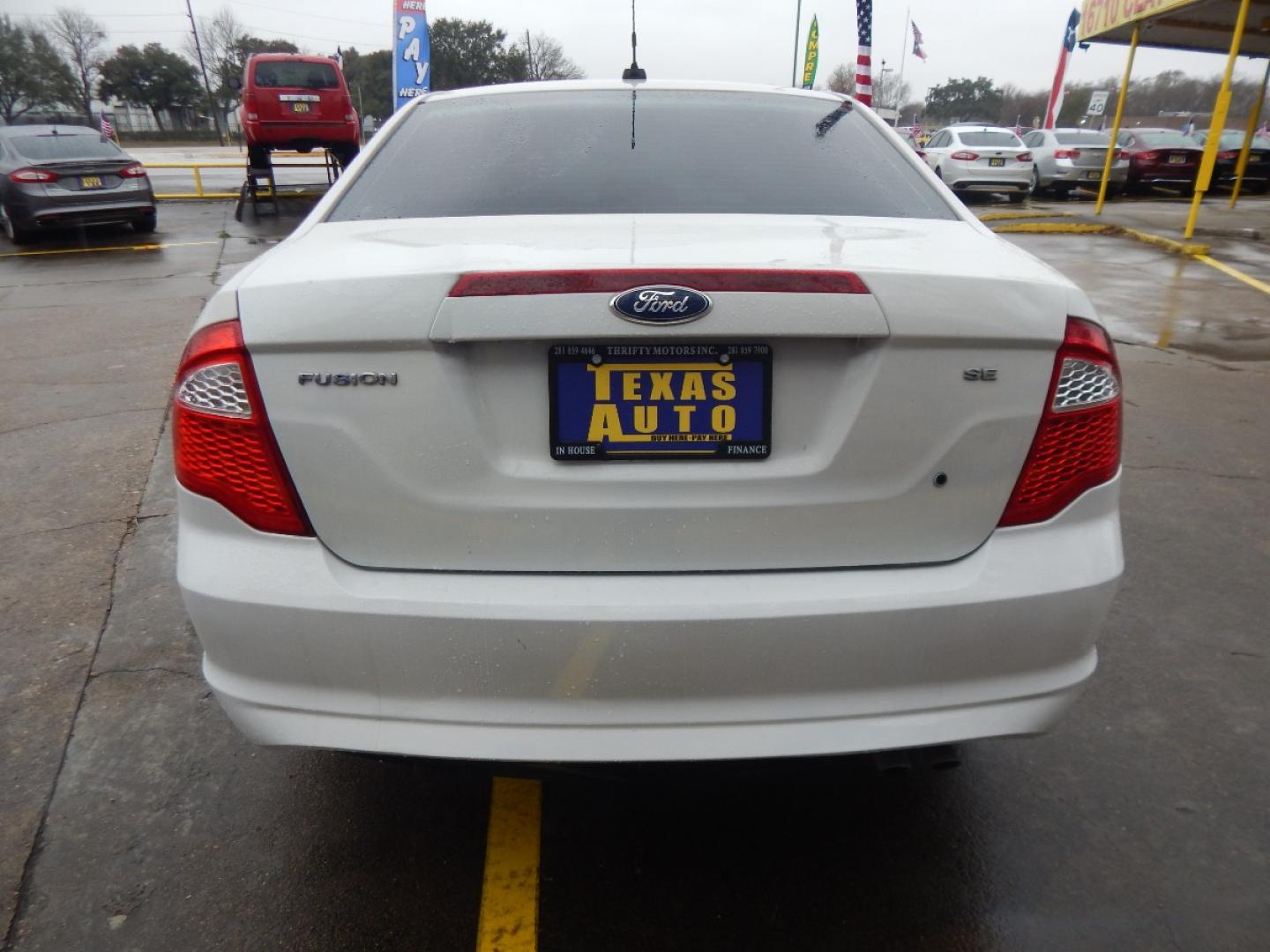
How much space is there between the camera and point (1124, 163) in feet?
68.3

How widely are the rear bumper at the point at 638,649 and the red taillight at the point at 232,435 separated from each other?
4cm

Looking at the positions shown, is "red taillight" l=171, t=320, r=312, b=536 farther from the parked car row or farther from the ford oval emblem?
the parked car row

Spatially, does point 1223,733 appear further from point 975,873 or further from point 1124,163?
point 1124,163

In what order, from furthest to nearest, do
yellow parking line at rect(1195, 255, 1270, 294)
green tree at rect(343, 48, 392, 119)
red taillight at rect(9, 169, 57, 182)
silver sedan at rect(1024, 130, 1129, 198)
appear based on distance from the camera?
green tree at rect(343, 48, 392, 119) → silver sedan at rect(1024, 130, 1129, 198) → red taillight at rect(9, 169, 57, 182) → yellow parking line at rect(1195, 255, 1270, 294)

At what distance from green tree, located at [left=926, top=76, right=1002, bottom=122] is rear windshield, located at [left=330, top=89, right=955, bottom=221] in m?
99.5

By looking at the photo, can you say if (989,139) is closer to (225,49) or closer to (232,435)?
(232,435)

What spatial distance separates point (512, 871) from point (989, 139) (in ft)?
70.6

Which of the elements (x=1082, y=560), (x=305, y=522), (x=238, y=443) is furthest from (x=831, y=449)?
(x=238, y=443)

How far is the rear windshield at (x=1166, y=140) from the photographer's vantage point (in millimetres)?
21337

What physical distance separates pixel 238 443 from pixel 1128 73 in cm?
1769

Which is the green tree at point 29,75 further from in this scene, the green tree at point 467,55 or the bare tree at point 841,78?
the bare tree at point 841,78

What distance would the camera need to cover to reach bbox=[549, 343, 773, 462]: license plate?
65.1 inches

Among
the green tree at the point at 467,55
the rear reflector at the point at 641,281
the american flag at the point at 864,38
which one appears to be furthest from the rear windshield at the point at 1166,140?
the green tree at the point at 467,55

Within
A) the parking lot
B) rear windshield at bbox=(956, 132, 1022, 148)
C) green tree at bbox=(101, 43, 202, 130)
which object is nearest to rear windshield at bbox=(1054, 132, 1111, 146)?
rear windshield at bbox=(956, 132, 1022, 148)
